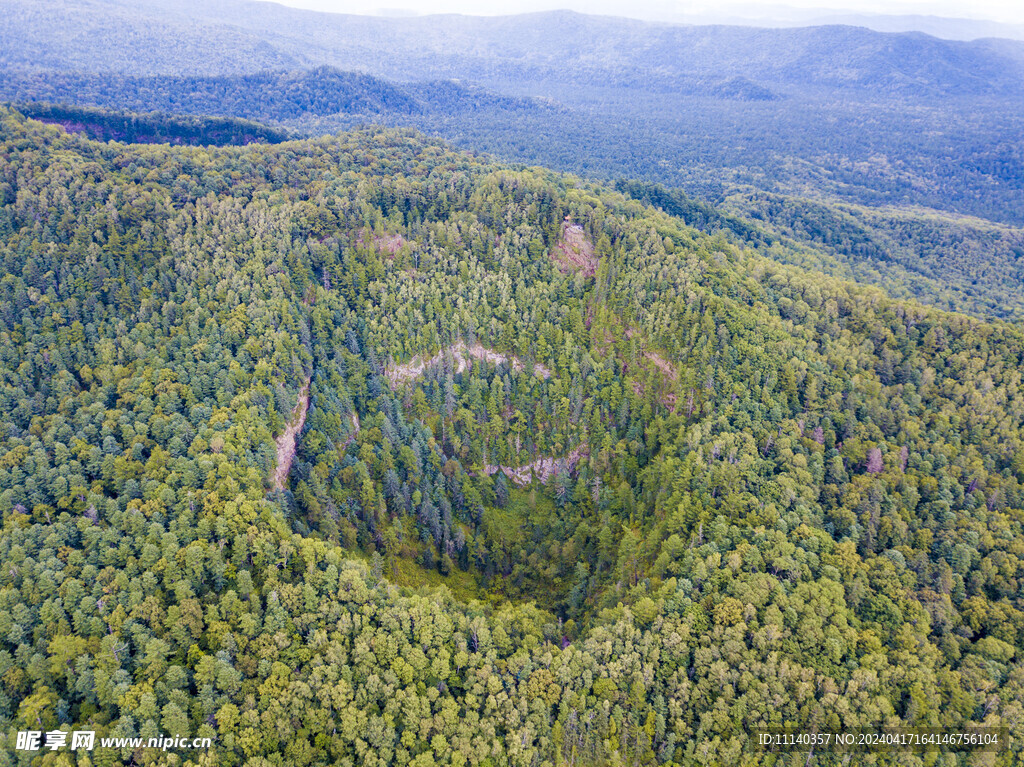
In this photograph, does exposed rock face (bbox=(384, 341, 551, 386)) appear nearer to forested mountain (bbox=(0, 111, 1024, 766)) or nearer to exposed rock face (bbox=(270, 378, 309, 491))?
forested mountain (bbox=(0, 111, 1024, 766))

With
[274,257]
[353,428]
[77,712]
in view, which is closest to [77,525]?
[77,712]

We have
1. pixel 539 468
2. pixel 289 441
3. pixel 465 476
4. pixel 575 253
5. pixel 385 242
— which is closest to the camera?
pixel 289 441

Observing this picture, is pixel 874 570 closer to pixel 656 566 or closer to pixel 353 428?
pixel 656 566

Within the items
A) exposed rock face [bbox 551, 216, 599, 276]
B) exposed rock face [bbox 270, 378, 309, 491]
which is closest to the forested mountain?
exposed rock face [bbox 270, 378, 309, 491]

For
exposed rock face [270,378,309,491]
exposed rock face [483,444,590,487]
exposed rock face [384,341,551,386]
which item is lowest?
exposed rock face [483,444,590,487]

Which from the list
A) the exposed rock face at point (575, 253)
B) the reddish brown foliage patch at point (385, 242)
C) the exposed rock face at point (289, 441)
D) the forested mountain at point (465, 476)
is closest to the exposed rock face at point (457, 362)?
the forested mountain at point (465, 476)

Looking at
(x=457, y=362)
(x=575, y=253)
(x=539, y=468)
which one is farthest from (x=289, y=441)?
(x=575, y=253)

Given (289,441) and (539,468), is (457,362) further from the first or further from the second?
(289,441)

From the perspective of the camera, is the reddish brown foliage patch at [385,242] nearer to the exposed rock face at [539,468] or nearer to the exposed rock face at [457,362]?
the exposed rock face at [457,362]
